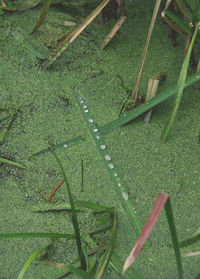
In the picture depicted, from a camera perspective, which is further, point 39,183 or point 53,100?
point 53,100

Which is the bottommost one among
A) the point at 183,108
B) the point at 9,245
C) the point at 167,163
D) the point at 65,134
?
the point at 9,245

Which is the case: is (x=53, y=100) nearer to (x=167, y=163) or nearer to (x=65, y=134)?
(x=65, y=134)

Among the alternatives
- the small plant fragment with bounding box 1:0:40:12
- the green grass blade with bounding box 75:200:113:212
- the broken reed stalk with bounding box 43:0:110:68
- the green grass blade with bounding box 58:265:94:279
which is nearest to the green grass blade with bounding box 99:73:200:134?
the green grass blade with bounding box 75:200:113:212

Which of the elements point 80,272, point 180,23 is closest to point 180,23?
point 180,23

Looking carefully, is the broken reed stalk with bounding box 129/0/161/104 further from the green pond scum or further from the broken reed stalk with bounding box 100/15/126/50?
the broken reed stalk with bounding box 100/15/126/50

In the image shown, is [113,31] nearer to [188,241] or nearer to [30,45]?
[30,45]

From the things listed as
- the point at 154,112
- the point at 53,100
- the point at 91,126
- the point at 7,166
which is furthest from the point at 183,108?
the point at 7,166
